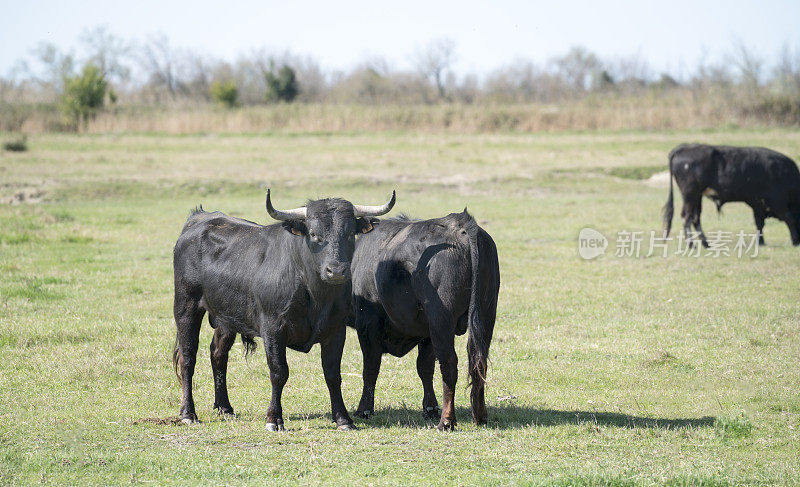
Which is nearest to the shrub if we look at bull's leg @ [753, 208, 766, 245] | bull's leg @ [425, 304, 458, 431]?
bull's leg @ [753, 208, 766, 245]

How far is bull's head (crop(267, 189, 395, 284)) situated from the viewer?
6977 millimetres

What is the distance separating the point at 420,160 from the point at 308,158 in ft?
13.4

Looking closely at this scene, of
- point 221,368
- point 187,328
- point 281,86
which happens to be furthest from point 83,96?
point 221,368

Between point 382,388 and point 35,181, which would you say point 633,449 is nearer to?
point 382,388

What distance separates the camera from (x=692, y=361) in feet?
32.8

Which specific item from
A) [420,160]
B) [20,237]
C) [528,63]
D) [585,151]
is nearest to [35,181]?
[20,237]

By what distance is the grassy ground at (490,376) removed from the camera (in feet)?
20.6

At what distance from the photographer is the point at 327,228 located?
23.4 ft

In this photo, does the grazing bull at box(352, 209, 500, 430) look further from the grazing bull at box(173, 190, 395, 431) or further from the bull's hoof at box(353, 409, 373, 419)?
the grazing bull at box(173, 190, 395, 431)

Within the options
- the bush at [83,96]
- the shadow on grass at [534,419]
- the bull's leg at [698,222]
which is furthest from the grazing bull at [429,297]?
the bush at [83,96]

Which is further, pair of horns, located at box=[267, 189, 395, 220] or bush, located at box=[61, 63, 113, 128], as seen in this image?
bush, located at box=[61, 63, 113, 128]

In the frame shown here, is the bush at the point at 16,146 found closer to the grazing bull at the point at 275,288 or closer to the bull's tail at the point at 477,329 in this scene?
the grazing bull at the point at 275,288

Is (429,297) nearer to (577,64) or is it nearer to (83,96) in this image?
(83,96)

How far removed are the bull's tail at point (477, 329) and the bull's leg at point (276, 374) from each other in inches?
61.7
